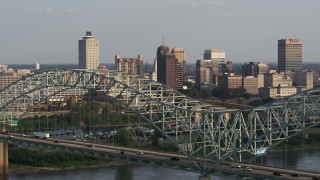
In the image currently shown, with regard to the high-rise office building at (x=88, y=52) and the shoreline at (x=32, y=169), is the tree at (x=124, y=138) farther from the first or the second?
the high-rise office building at (x=88, y=52)

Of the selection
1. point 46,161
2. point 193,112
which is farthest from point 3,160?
point 193,112

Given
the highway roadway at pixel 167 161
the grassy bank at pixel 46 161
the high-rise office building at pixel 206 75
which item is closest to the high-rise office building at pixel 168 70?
the high-rise office building at pixel 206 75

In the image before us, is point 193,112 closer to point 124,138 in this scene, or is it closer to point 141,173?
point 141,173

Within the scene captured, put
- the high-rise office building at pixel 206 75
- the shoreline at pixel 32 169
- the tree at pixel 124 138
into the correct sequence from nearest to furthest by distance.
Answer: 1. the shoreline at pixel 32 169
2. the tree at pixel 124 138
3. the high-rise office building at pixel 206 75

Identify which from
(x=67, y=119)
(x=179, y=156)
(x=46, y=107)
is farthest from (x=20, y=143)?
(x=46, y=107)

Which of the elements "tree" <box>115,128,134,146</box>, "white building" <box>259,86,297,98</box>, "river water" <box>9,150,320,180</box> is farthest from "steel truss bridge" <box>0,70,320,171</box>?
"white building" <box>259,86,297,98</box>

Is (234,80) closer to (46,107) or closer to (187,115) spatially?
(46,107)

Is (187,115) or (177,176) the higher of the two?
(187,115)
